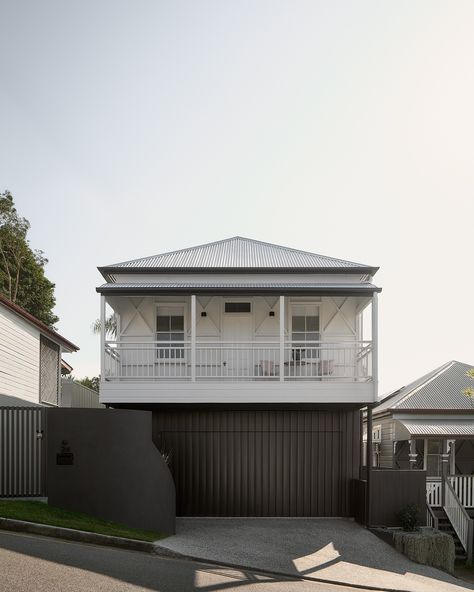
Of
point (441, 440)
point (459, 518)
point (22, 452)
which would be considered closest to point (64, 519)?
point (22, 452)

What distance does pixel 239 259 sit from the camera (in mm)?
21625

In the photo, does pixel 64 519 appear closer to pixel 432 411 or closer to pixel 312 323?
pixel 312 323

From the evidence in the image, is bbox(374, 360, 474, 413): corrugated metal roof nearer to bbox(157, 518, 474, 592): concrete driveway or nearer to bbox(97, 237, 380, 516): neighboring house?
bbox(97, 237, 380, 516): neighboring house

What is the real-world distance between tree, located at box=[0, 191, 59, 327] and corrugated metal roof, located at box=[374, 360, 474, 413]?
3122cm

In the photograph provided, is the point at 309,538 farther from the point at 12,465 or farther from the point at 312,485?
the point at 12,465

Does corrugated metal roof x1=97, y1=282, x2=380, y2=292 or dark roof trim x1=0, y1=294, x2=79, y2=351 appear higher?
corrugated metal roof x1=97, y1=282, x2=380, y2=292

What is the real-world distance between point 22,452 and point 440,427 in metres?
13.9

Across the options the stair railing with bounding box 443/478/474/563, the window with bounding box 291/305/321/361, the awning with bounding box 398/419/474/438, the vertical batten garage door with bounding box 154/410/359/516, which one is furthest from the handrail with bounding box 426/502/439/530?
the window with bounding box 291/305/321/361

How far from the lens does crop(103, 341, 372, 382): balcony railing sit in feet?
62.2

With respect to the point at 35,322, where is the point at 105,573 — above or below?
below

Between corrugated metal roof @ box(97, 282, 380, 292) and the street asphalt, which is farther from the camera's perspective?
corrugated metal roof @ box(97, 282, 380, 292)

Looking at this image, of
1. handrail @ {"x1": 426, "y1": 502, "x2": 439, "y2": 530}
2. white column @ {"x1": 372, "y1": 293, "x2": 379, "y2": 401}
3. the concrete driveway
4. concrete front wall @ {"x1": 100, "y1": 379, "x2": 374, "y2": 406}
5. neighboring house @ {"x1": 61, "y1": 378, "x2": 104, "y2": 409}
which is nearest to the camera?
the concrete driveway

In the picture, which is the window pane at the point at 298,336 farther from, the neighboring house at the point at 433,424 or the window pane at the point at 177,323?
the neighboring house at the point at 433,424

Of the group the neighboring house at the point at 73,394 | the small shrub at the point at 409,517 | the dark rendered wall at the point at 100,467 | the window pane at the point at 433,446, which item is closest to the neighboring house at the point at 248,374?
the small shrub at the point at 409,517
